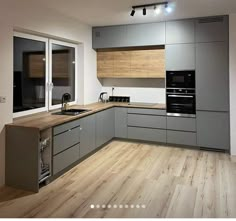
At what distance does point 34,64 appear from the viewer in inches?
166

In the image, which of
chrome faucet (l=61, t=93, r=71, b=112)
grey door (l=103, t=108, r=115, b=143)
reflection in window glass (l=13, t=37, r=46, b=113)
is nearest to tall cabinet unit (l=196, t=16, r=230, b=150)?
grey door (l=103, t=108, r=115, b=143)

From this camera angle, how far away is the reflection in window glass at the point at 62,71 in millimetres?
4761

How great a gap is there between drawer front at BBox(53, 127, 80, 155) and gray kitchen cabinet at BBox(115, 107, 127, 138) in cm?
163

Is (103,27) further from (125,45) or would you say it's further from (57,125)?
(57,125)

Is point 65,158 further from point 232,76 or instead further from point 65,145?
point 232,76

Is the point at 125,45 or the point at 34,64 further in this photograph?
the point at 125,45

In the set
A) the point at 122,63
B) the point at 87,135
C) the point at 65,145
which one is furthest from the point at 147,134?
the point at 65,145

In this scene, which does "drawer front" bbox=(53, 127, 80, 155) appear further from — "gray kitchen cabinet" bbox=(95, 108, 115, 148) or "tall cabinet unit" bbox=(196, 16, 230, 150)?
"tall cabinet unit" bbox=(196, 16, 230, 150)

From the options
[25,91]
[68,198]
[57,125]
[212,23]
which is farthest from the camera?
[212,23]

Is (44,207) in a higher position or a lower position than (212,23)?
lower

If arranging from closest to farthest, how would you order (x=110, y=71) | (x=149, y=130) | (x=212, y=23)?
1. (x=212, y=23)
2. (x=149, y=130)
3. (x=110, y=71)

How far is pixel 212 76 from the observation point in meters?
4.69

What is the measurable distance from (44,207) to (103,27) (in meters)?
4.08

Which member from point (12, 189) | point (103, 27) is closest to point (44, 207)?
point (12, 189)
